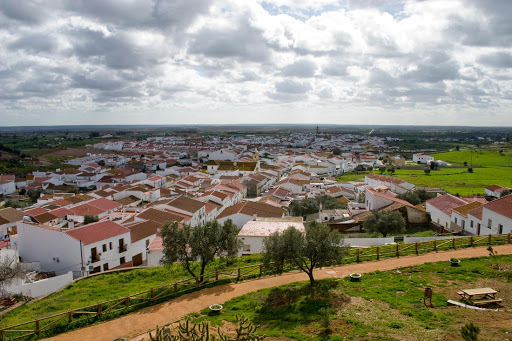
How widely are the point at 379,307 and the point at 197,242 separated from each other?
8970 millimetres

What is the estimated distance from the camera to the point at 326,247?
15.2 m

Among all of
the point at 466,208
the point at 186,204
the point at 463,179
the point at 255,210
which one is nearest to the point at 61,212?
the point at 186,204

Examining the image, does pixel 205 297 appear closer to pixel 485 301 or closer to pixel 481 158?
pixel 485 301

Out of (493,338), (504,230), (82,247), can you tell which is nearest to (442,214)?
(504,230)

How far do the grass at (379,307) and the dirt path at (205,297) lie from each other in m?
0.76

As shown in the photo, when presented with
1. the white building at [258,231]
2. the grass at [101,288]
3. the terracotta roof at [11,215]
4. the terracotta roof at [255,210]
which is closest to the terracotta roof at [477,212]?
the white building at [258,231]

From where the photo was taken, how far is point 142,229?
30.3 meters

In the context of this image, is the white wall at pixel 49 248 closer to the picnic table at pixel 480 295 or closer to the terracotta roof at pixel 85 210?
the terracotta roof at pixel 85 210

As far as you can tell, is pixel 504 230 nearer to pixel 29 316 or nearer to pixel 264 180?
pixel 29 316

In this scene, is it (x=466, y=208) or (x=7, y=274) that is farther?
(x=466, y=208)

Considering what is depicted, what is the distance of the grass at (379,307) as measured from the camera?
37.0 feet

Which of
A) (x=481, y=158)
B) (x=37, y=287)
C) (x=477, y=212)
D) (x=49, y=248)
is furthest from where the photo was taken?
(x=481, y=158)

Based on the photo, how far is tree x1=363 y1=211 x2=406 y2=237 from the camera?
28781 millimetres

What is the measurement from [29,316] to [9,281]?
456 centimetres
